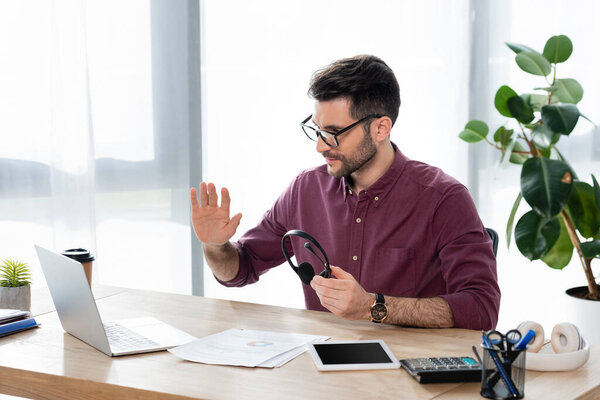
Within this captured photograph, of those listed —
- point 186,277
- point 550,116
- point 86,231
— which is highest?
point 550,116

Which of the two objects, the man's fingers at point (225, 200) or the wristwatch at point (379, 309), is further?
the man's fingers at point (225, 200)

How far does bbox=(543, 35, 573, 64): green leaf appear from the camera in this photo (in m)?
2.90

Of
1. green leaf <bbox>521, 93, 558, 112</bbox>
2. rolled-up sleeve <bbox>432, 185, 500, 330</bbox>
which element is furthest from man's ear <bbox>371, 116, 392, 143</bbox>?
green leaf <bbox>521, 93, 558, 112</bbox>

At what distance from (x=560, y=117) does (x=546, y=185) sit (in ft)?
0.91

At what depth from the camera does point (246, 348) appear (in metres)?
1.67

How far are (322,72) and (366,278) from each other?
0.67 meters

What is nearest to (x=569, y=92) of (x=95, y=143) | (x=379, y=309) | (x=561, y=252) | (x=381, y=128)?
(x=561, y=252)

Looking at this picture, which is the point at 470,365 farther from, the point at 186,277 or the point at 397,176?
the point at 186,277

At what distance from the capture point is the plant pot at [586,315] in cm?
288

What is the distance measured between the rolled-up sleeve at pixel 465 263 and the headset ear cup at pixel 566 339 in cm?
36

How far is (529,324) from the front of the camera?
5.05 ft

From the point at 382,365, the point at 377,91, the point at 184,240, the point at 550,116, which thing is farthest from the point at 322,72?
the point at 184,240

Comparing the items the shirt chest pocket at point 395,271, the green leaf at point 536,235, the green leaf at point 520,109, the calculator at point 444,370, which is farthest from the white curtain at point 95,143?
the calculator at point 444,370

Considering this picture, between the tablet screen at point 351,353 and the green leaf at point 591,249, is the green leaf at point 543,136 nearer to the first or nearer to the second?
the green leaf at point 591,249
